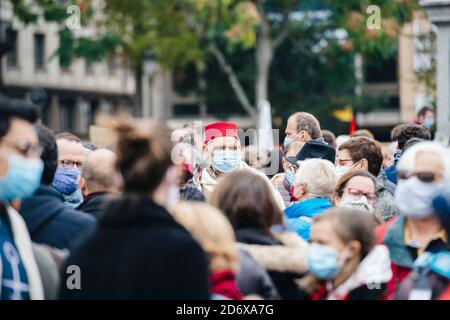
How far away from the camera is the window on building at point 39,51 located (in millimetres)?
54031

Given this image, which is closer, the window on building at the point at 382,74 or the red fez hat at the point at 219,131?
the red fez hat at the point at 219,131

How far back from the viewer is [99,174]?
7.44 metres

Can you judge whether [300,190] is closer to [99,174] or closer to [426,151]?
[99,174]

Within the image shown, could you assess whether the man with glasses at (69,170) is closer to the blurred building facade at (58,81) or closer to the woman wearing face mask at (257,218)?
the woman wearing face mask at (257,218)

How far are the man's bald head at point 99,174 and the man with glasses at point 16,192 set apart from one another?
6.18 ft

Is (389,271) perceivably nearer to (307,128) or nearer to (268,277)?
(268,277)

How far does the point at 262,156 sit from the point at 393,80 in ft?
139

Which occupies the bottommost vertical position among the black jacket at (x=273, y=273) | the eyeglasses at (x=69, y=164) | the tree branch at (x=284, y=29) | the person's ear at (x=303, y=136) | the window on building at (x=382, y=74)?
the black jacket at (x=273, y=273)

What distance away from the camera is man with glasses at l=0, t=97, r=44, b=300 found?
5.39 m

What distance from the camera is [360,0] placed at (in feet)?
102

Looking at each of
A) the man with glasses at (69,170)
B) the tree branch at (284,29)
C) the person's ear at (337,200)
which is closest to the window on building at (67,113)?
the tree branch at (284,29)

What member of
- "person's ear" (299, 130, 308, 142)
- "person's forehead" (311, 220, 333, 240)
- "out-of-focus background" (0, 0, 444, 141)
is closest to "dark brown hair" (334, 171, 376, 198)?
"person's forehead" (311, 220, 333, 240)

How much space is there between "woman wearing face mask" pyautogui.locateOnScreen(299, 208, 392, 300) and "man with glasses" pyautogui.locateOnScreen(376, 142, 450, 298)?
0.08 meters
